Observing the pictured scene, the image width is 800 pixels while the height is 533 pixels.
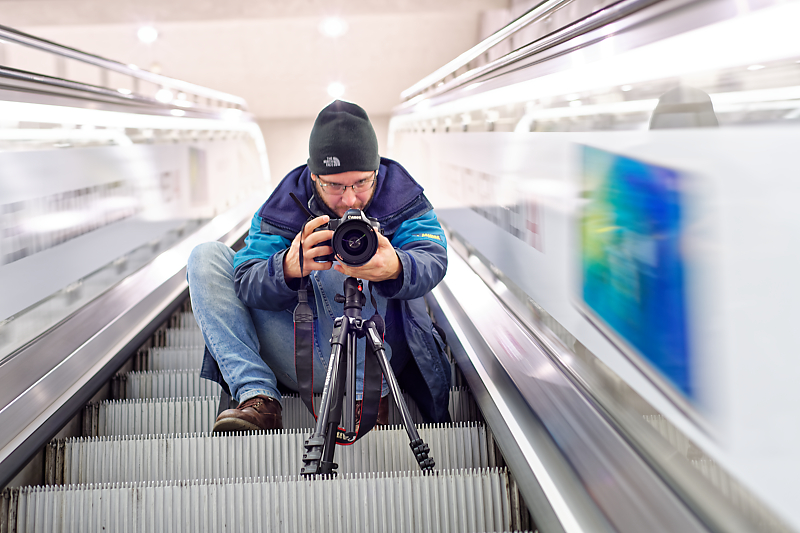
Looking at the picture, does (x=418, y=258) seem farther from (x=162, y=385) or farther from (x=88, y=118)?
(x=88, y=118)

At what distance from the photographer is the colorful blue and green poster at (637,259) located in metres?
1.21

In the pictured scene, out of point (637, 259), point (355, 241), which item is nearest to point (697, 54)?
point (637, 259)

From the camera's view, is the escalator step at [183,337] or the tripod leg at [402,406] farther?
the escalator step at [183,337]

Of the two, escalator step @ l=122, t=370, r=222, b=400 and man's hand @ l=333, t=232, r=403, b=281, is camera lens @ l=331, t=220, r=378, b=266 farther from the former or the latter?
escalator step @ l=122, t=370, r=222, b=400

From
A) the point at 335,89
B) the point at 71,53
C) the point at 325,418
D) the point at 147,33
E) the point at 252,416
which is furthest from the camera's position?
the point at 335,89

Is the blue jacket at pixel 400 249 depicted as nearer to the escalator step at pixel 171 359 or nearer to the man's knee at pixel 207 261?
the man's knee at pixel 207 261

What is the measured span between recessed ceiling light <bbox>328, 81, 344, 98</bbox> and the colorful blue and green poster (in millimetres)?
13743

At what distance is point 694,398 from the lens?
115 cm

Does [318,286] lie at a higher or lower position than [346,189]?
lower

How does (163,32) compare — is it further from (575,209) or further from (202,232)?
(575,209)

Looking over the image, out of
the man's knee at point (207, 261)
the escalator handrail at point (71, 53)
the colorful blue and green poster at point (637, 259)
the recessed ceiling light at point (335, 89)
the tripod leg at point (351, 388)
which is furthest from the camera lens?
the recessed ceiling light at point (335, 89)

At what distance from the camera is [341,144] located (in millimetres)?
2201

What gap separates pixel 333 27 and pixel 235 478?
35.4 ft

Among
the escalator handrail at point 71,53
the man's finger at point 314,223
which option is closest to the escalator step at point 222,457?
the man's finger at point 314,223
